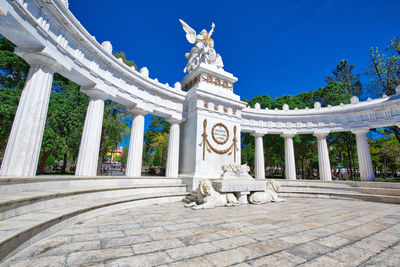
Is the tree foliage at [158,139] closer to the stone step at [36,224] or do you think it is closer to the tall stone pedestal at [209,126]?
the tall stone pedestal at [209,126]

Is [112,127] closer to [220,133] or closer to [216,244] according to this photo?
[220,133]

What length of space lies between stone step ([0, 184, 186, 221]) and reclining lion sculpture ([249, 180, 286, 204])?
18.8ft

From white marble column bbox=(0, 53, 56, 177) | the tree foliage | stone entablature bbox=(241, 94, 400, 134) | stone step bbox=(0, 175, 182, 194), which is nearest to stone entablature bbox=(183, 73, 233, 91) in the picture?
stone entablature bbox=(241, 94, 400, 134)

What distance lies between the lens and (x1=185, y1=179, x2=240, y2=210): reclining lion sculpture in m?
9.52

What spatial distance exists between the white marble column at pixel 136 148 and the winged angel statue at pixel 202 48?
7.68 meters

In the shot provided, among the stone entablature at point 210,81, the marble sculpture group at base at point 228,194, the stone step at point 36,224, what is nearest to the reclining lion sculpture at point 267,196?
the marble sculpture group at base at point 228,194

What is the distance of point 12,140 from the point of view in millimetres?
8062

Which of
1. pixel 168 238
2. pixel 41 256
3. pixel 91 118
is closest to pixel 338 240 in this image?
pixel 168 238

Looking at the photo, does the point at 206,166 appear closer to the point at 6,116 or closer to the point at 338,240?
the point at 338,240

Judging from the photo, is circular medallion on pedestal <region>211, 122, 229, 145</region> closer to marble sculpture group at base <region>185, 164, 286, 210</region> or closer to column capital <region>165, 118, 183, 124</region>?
column capital <region>165, 118, 183, 124</region>

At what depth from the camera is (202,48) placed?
1817 cm

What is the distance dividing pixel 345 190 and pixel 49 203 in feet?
62.3

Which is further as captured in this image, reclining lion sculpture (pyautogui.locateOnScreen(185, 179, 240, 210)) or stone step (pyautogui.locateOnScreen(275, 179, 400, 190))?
stone step (pyautogui.locateOnScreen(275, 179, 400, 190))

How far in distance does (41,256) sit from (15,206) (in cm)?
195
